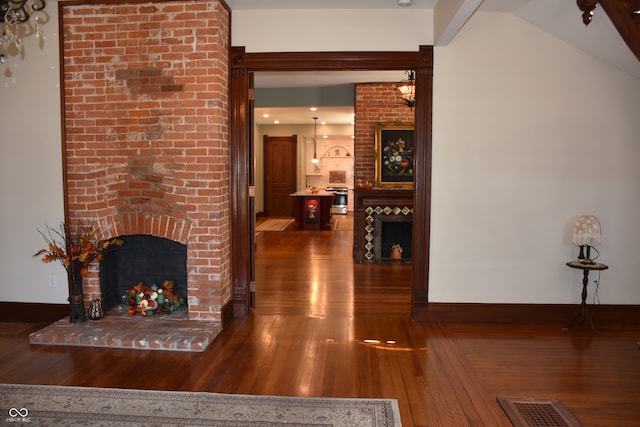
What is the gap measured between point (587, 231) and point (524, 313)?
917 millimetres

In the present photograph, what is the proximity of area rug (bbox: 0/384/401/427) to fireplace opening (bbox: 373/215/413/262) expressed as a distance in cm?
463

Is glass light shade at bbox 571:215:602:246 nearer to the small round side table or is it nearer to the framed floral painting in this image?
the small round side table

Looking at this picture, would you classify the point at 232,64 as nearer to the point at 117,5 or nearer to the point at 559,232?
the point at 117,5

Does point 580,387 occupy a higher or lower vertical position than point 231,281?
lower

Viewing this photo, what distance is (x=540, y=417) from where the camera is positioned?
2.81 meters

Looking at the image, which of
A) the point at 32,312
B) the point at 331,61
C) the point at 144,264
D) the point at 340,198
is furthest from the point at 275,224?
the point at 331,61

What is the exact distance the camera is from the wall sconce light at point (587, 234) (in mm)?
4227

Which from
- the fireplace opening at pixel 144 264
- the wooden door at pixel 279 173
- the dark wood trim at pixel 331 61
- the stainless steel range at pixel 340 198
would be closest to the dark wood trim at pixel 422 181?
the dark wood trim at pixel 331 61

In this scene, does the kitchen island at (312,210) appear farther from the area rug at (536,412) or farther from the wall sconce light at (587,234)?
the area rug at (536,412)

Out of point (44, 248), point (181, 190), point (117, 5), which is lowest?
point (44, 248)

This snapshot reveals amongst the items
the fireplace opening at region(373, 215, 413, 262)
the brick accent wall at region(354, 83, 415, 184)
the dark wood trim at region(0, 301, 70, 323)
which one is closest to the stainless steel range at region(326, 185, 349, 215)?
the brick accent wall at region(354, 83, 415, 184)

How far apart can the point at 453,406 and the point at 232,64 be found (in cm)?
339

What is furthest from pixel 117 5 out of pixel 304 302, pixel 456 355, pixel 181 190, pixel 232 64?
pixel 456 355

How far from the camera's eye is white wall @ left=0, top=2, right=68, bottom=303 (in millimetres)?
4375
